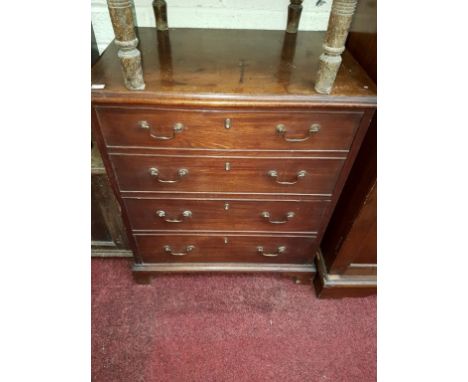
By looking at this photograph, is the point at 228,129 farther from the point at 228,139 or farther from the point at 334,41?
the point at 334,41

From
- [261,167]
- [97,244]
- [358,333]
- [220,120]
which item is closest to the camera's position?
[220,120]

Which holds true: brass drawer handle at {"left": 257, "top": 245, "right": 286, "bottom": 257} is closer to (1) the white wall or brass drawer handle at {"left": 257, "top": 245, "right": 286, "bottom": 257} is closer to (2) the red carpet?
(2) the red carpet

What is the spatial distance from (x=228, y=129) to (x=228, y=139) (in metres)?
0.04

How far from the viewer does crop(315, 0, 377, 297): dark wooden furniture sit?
108cm

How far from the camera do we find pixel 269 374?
1.32 meters

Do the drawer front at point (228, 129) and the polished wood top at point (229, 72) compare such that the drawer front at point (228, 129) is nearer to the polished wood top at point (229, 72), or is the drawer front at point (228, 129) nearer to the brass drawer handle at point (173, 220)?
the polished wood top at point (229, 72)

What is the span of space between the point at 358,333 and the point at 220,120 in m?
1.18

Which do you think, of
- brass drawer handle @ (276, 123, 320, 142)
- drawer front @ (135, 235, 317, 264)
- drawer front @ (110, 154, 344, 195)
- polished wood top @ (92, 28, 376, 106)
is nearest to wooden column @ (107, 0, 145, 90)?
polished wood top @ (92, 28, 376, 106)

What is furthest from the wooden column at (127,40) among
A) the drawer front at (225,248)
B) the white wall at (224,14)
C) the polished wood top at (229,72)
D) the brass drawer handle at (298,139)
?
the drawer front at (225,248)

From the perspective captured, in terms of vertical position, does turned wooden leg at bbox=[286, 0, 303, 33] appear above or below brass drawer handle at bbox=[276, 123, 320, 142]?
above

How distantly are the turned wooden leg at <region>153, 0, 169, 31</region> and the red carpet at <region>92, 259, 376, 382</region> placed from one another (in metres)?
1.18

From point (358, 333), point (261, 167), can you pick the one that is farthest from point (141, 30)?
point (358, 333)

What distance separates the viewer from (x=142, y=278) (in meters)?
1.57

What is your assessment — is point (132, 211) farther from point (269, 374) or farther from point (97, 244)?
point (269, 374)
